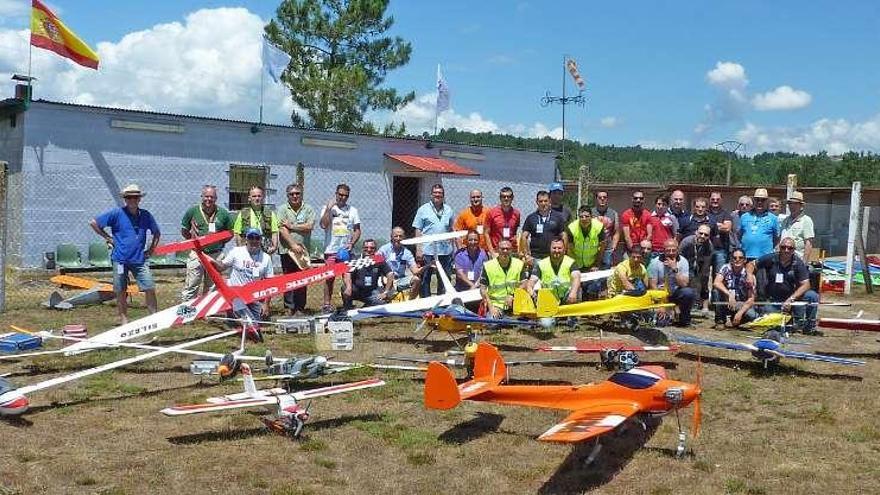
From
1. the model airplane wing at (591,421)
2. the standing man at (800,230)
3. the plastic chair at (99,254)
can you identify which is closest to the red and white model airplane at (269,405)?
the model airplane wing at (591,421)

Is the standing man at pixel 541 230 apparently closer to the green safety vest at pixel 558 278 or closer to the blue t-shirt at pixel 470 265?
the green safety vest at pixel 558 278

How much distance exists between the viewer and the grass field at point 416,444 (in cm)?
499

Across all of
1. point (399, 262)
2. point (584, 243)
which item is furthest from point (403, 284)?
point (584, 243)

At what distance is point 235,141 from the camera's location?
1733 centimetres

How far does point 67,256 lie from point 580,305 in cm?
1130

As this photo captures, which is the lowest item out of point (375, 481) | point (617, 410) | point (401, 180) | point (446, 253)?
point (375, 481)

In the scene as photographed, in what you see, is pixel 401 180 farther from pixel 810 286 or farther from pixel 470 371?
pixel 470 371

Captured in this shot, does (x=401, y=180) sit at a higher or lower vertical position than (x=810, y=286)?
higher

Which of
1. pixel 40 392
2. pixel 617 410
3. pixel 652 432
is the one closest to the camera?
pixel 617 410

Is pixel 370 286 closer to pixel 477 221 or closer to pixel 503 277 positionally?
pixel 477 221

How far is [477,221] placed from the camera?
1097cm

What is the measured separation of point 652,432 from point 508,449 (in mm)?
1292

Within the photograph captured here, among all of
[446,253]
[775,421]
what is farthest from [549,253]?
[775,421]

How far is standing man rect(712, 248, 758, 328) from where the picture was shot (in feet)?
34.2
